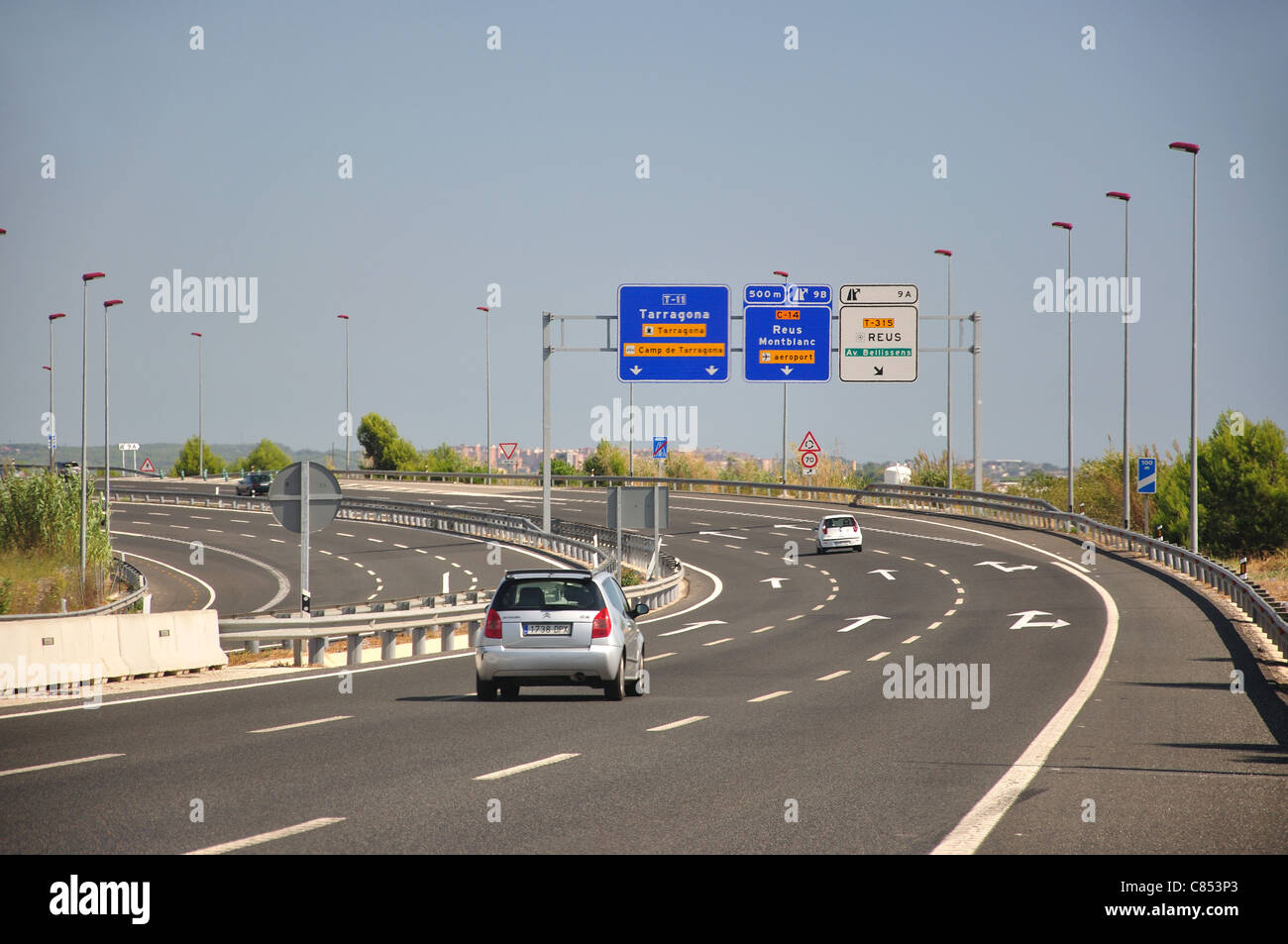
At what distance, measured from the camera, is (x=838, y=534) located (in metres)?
51.7

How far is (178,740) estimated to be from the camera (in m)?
12.8

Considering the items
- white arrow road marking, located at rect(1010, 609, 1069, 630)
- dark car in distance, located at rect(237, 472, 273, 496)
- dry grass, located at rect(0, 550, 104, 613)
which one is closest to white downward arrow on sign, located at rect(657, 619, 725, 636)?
white arrow road marking, located at rect(1010, 609, 1069, 630)

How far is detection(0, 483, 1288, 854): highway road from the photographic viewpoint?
862cm

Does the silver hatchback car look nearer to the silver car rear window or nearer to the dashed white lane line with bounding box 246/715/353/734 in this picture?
the silver car rear window

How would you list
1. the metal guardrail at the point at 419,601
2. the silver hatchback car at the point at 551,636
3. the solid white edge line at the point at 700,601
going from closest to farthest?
the silver hatchback car at the point at 551,636 < the metal guardrail at the point at 419,601 < the solid white edge line at the point at 700,601

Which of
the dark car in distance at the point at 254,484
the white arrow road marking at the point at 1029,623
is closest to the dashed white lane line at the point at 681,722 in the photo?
the white arrow road marking at the point at 1029,623

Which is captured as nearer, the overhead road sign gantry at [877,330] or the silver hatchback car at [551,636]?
the silver hatchback car at [551,636]

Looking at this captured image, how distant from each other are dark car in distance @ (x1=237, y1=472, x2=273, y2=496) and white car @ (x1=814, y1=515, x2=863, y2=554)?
37.3 metres

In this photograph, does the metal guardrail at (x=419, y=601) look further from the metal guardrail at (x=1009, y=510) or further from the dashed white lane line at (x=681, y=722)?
the metal guardrail at (x=1009, y=510)

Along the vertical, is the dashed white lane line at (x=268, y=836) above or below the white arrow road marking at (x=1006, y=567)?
above

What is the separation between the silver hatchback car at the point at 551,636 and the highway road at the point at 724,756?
16.5 inches

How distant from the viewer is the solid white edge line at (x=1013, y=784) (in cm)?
840
